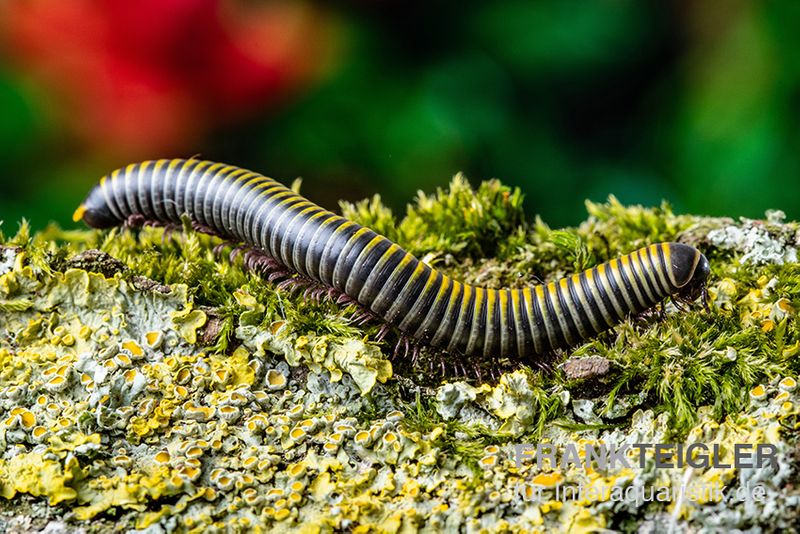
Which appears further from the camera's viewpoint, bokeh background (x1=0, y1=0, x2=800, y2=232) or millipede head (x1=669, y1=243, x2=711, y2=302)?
bokeh background (x1=0, y1=0, x2=800, y2=232)

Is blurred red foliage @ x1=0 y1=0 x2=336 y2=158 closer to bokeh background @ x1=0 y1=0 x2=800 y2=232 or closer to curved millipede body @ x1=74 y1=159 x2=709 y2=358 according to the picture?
bokeh background @ x1=0 y1=0 x2=800 y2=232

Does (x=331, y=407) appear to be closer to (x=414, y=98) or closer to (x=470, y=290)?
(x=470, y=290)

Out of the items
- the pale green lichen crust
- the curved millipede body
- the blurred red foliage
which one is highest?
the blurred red foliage

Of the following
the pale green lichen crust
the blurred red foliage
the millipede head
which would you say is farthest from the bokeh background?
the millipede head

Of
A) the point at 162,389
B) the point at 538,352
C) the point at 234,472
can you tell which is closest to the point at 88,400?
the point at 162,389

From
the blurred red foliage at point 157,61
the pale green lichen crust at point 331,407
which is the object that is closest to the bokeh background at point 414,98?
the blurred red foliage at point 157,61

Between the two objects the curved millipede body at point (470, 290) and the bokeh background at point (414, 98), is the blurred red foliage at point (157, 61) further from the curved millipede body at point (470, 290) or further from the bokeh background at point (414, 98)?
the curved millipede body at point (470, 290)

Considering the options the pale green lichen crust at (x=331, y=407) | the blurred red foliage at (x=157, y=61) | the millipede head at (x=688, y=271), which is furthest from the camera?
the blurred red foliage at (x=157, y=61)
